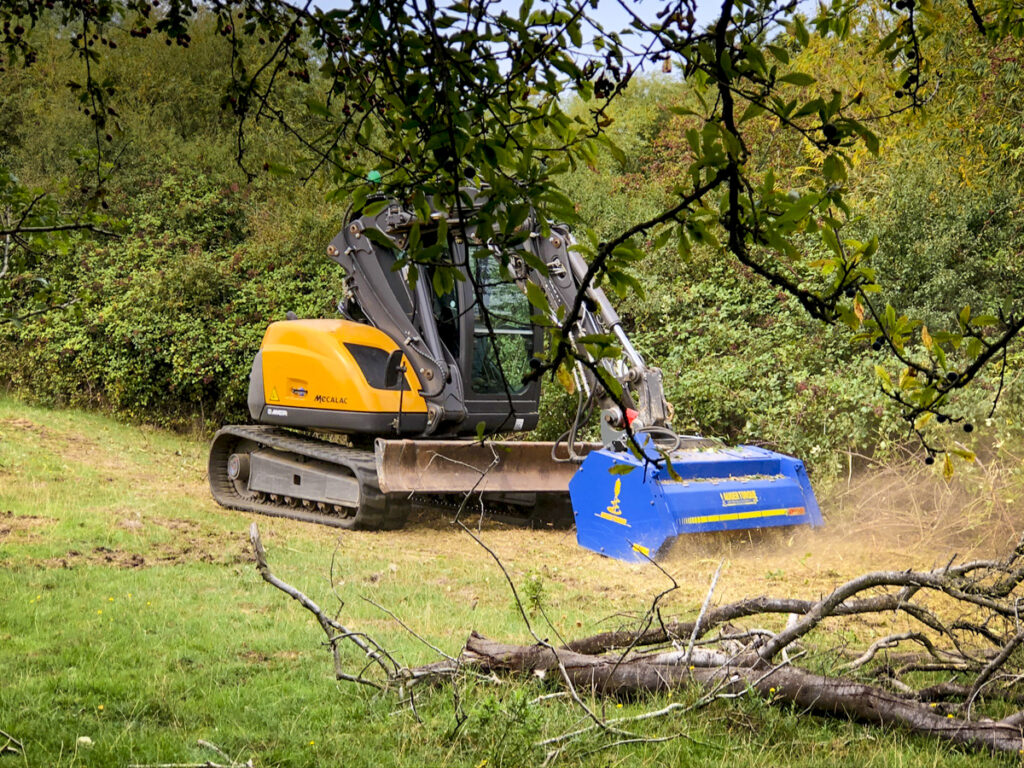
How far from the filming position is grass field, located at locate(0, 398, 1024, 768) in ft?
11.2

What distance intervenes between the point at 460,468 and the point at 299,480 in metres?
1.90

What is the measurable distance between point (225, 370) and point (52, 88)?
1117 cm

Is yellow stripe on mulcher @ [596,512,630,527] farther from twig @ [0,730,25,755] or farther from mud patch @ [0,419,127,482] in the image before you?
mud patch @ [0,419,127,482]

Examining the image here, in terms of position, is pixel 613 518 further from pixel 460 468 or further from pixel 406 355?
pixel 406 355

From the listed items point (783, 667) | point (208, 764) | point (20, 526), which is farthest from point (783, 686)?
point (20, 526)

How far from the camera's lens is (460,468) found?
8633 millimetres

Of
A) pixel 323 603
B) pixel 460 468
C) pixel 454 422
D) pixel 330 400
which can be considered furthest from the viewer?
pixel 330 400

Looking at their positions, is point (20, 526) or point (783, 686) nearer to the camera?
point (783, 686)

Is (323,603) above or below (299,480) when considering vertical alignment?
below

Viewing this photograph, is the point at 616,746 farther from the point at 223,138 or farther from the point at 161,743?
the point at 223,138

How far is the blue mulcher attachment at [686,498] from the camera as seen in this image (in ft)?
23.3

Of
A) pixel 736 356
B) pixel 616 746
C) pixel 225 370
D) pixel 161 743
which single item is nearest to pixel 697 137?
pixel 616 746

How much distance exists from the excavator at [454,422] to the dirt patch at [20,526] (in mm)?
2315

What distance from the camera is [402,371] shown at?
8.64 meters
